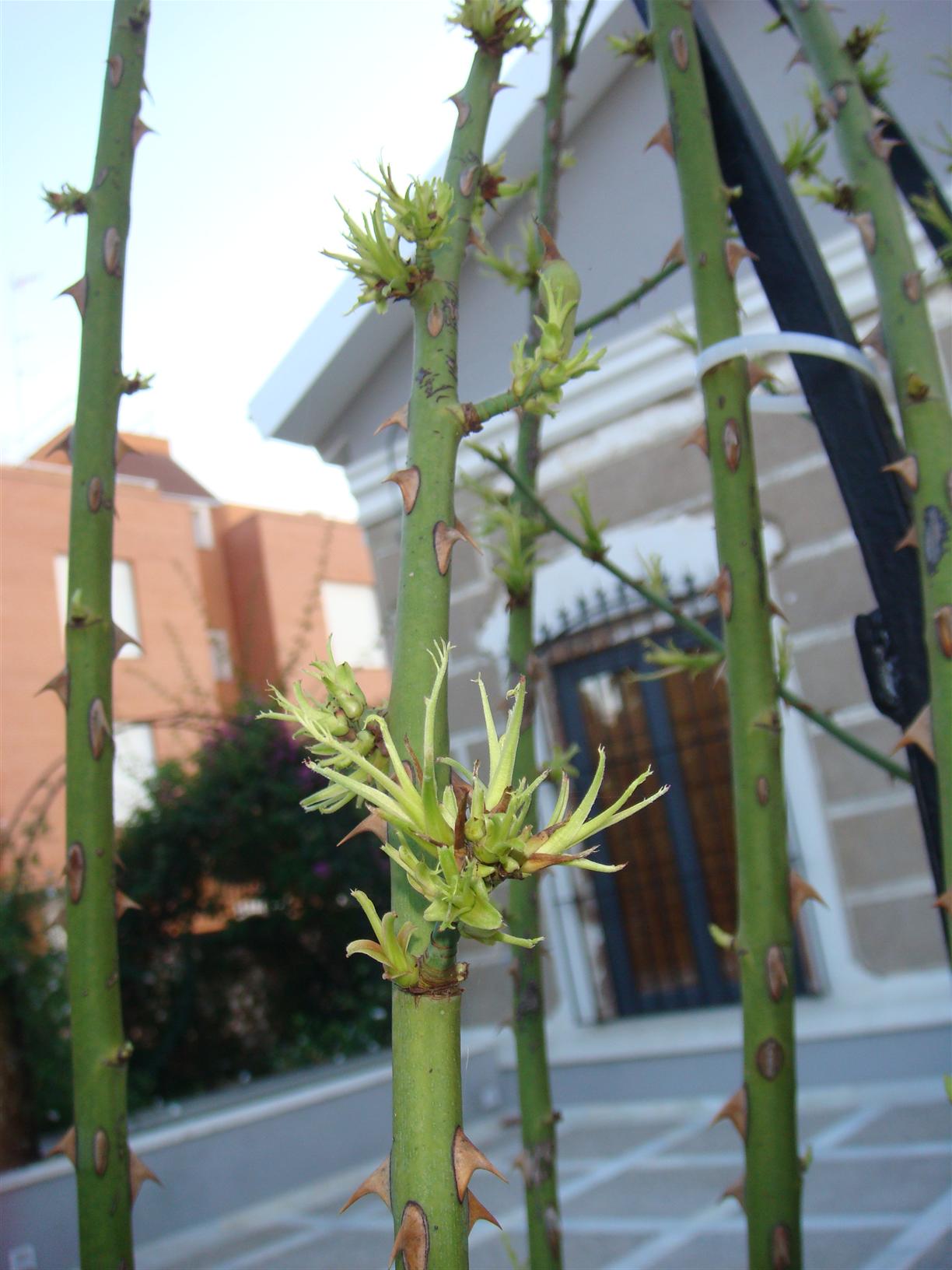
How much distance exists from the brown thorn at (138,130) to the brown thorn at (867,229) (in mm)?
705

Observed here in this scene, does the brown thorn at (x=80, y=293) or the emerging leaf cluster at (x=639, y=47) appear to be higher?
the emerging leaf cluster at (x=639, y=47)

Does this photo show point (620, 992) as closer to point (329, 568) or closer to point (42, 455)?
point (42, 455)

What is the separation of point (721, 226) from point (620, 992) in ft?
15.8

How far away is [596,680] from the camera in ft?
18.0

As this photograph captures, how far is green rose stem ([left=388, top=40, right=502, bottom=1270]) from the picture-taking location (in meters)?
0.47

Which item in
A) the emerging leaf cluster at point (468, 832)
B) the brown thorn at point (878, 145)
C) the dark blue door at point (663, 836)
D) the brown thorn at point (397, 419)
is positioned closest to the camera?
the emerging leaf cluster at point (468, 832)

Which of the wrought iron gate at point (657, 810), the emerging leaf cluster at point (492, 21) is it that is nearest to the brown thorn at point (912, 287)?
the emerging leaf cluster at point (492, 21)

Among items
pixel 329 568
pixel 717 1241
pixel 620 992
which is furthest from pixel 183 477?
pixel 717 1241

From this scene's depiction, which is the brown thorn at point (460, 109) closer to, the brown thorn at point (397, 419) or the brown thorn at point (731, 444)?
the brown thorn at point (397, 419)

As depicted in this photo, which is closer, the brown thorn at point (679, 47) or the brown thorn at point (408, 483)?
the brown thorn at point (408, 483)

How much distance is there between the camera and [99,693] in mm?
961

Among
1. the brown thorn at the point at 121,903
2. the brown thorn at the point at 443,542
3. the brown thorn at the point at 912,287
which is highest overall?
the brown thorn at the point at 912,287

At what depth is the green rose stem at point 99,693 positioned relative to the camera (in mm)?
876

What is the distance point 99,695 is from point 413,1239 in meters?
0.61
